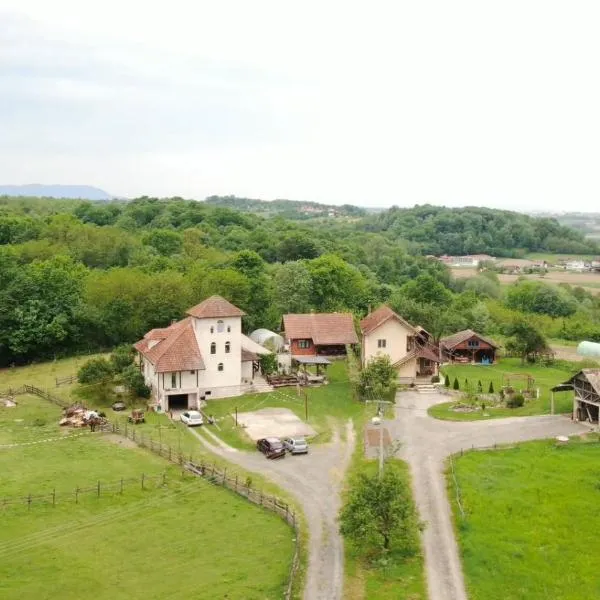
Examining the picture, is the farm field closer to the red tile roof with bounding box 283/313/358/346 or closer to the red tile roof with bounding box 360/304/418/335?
the red tile roof with bounding box 360/304/418/335

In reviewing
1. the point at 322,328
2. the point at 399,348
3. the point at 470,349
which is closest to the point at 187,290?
the point at 322,328

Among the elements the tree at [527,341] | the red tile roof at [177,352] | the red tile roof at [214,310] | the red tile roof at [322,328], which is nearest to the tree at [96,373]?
the red tile roof at [177,352]

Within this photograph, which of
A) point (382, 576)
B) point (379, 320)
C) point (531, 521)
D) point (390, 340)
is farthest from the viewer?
point (379, 320)

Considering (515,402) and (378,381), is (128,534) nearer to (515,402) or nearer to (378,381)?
(378,381)

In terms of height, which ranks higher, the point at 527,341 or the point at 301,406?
the point at 527,341

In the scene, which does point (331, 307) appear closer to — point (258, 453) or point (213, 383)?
point (213, 383)
